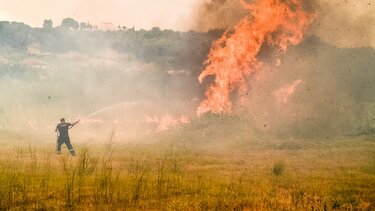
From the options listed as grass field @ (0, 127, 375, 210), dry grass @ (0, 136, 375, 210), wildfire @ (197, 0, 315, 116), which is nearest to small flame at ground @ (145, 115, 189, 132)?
wildfire @ (197, 0, 315, 116)

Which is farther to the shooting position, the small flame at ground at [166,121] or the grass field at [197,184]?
the small flame at ground at [166,121]

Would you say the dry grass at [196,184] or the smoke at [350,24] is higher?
the smoke at [350,24]

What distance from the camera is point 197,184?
1400 cm

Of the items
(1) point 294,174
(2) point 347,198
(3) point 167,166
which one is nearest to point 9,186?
(3) point 167,166

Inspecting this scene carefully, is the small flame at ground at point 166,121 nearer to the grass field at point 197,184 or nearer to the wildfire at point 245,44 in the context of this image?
the wildfire at point 245,44

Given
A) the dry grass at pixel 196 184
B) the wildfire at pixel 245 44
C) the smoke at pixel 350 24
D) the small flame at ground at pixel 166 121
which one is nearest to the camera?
the dry grass at pixel 196 184

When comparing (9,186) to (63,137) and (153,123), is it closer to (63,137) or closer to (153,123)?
(63,137)

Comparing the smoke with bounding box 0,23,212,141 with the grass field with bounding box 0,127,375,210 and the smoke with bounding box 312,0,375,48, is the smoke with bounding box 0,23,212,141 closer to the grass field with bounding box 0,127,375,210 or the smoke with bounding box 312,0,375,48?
the smoke with bounding box 312,0,375,48

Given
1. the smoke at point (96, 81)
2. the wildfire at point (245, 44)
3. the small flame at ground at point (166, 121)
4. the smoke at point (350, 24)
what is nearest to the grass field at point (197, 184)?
the wildfire at point (245, 44)

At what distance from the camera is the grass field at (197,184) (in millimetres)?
10938

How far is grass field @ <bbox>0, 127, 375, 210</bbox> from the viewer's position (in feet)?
35.9

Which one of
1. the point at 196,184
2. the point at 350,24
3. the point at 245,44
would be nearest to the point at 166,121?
the point at 245,44

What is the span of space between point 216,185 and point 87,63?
59.1 m

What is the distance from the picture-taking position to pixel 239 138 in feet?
104
